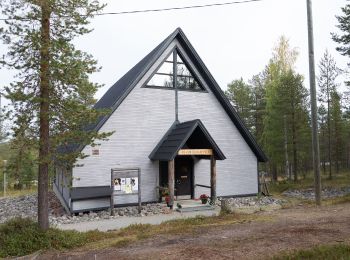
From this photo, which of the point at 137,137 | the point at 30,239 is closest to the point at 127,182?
the point at 137,137

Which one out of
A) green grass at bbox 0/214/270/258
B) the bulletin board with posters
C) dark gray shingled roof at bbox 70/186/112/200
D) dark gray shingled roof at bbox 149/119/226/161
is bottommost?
green grass at bbox 0/214/270/258

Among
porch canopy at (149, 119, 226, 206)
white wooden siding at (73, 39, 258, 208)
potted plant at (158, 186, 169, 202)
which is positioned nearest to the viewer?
porch canopy at (149, 119, 226, 206)

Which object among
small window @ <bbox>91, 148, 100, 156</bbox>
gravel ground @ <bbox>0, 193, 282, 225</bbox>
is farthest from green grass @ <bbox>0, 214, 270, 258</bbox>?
small window @ <bbox>91, 148, 100, 156</bbox>

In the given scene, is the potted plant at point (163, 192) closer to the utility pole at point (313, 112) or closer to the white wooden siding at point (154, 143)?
the white wooden siding at point (154, 143)

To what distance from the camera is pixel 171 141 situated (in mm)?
16969

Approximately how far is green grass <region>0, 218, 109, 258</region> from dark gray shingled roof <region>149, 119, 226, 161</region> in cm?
700

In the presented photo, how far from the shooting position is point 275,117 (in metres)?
33.6

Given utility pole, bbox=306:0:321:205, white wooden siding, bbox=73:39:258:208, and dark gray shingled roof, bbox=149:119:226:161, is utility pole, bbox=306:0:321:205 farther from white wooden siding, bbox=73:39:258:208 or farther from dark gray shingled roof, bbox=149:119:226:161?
white wooden siding, bbox=73:39:258:208

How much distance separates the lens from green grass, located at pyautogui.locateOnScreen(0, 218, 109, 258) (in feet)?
28.7

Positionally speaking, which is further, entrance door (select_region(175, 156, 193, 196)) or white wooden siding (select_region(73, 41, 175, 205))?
entrance door (select_region(175, 156, 193, 196))

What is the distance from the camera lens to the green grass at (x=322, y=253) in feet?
20.0

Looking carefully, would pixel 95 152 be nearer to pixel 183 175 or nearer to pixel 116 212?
pixel 116 212

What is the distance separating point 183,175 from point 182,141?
12.3ft

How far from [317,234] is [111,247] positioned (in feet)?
17.5
